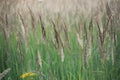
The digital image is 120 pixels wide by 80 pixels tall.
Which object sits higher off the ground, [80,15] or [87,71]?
[80,15]

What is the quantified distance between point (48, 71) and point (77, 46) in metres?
0.26

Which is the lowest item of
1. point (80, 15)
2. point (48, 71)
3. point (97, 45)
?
point (48, 71)

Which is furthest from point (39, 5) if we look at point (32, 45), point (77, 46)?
point (77, 46)

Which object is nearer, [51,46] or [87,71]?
[87,71]

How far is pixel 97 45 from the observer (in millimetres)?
2105

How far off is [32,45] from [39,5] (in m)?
0.27

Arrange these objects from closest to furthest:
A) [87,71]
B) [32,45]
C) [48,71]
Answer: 1. [87,71]
2. [48,71]
3. [32,45]

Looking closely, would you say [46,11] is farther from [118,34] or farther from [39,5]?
[118,34]

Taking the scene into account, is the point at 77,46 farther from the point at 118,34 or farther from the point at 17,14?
the point at 17,14

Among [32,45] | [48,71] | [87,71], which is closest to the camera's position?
[87,71]

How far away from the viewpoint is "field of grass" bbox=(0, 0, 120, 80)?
2043mm

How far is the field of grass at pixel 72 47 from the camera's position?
6.70ft

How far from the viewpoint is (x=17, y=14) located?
2547 mm

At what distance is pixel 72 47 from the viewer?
7.04 feet
